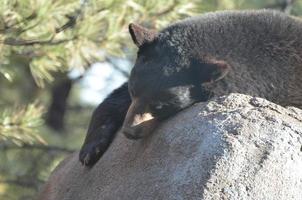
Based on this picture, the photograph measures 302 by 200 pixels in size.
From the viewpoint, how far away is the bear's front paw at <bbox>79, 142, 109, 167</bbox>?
4.67 metres

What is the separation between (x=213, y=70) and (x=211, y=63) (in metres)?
0.04

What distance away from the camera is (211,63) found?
13.9 ft

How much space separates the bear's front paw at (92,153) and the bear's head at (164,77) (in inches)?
19.3

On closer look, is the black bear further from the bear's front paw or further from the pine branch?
the pine branch

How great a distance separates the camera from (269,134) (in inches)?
140

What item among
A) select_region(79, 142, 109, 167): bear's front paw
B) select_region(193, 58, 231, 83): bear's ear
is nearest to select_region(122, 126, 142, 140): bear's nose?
select_region(193, 58, 231, 83): bear's ear

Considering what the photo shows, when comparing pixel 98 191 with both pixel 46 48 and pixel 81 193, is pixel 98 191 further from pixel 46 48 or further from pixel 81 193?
pixel 46 48

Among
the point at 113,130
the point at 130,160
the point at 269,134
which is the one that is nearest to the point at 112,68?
the point at 113,130

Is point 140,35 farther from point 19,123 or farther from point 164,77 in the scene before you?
point 19,123

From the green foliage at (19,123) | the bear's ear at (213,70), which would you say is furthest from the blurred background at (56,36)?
the bear's ear at (213,70)

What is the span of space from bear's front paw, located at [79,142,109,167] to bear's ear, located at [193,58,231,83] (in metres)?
0.77

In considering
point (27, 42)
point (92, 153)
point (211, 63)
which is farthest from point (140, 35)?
point (27, 42)

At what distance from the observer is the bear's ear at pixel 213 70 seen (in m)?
4.23

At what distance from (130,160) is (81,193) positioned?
0.49m
